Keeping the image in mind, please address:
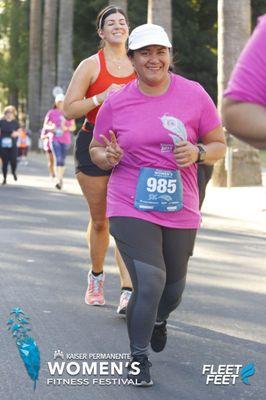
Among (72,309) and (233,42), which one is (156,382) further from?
(233,42)

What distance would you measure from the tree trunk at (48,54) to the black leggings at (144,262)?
45389mm

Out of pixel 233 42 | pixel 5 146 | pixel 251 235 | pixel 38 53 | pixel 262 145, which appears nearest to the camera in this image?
pixel 262 145

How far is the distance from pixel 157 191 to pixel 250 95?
2.38 metres

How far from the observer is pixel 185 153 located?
5609mm

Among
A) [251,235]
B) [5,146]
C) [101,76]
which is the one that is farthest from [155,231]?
[5,146]

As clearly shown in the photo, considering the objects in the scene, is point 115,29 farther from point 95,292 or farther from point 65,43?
point 65,43

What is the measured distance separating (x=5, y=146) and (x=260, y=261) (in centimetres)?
1488

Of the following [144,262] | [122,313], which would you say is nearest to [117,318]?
[122,313]

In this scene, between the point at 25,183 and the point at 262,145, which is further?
the point at 25,183

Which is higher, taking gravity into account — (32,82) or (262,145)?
(262,145)

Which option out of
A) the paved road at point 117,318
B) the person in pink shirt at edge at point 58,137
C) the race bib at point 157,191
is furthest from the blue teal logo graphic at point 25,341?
the person in pink shirt at edge at point 58,137

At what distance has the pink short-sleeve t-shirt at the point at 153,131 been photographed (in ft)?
18.8

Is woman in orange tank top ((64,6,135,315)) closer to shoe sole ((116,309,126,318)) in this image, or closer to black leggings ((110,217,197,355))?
shoe sole ((116,309,126,318))

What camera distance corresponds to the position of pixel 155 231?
18.8 feet
